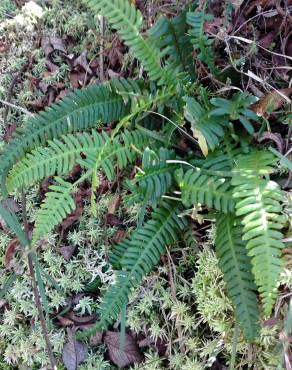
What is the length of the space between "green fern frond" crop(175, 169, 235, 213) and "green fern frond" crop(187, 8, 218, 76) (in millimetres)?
524

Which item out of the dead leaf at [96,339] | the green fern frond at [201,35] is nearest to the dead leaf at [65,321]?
the dead leaf at [96,339]

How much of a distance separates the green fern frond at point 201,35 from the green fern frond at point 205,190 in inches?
20.6

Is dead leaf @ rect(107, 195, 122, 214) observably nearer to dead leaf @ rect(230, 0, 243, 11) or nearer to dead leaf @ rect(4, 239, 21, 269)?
dead leaf @ rect(4, 239, 21, 269)

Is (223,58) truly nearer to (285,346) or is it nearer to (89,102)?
(89,102)

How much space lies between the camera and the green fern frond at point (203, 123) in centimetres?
202

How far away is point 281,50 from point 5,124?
1560 millimetres

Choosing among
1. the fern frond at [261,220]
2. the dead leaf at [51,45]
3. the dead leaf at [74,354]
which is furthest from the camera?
the dead leaf at [51,45]

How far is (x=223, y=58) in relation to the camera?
2373 mm

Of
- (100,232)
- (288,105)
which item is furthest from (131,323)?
(288,105)

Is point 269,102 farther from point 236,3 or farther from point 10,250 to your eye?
point 10,250

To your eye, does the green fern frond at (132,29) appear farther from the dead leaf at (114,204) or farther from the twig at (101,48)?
the dead leaf at (114,204)

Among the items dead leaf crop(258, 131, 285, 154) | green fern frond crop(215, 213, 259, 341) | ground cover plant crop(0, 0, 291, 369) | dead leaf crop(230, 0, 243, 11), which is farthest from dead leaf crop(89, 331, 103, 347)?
dead leaf crop(230, 0, 243, 11)

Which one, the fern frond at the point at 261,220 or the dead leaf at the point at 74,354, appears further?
the dead leaf at the point at 74,354

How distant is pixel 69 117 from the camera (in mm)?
2348
